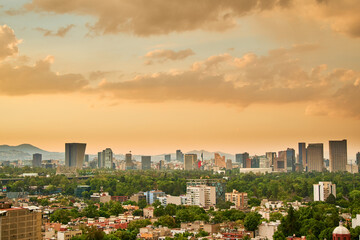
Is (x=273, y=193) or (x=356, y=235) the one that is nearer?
(x=356, y=235)

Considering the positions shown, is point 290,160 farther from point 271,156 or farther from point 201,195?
point 201,195

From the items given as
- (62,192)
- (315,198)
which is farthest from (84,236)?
(62,192)

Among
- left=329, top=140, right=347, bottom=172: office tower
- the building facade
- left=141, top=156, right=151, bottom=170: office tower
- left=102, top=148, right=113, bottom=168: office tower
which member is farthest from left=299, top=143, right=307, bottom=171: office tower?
the building facade

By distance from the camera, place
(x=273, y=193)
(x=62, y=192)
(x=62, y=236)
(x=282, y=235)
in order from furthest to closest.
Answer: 1. (x=62, y=192)
2. (x=273, y=193)
3. (x=62, y=236)
4. (x=282, y=235)

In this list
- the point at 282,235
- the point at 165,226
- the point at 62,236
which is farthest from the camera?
the point at 165,226

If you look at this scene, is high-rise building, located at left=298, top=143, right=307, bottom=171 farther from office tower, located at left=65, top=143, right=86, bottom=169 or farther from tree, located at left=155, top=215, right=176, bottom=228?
tree, located at left=155, top=215, right=176, bottom=228

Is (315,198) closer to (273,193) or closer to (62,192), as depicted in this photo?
(273,193)
